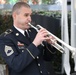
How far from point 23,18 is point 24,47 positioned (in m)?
0.23

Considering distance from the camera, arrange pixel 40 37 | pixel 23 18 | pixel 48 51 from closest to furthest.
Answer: pixel 40 37, pixel 23 18, pixel 48 51

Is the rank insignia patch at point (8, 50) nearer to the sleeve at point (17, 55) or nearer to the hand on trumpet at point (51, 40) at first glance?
the sleeve at point (17, 55)

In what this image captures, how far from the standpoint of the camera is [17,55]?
195cm

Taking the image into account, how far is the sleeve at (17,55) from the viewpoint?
1890 millimetres

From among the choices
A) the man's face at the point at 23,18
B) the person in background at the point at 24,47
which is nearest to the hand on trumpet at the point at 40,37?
the person in background at the point at 24,47

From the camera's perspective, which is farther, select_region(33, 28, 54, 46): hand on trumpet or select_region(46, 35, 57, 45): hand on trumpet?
select_region(46, 35, 57, 45): hand on trumpet

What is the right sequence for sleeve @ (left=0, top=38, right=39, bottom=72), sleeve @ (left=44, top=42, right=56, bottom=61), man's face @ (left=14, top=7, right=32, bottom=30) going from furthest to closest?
sleeve @ (left=44, top=42, right=56, bottom=61)
man's face @ (left=14, top=7, right=32, bottom=30)
sleeve @ (left=0, top=38, right=39, bottom=72)

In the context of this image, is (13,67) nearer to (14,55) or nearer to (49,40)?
(14,55)

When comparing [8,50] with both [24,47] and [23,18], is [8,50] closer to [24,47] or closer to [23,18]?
[24,47]

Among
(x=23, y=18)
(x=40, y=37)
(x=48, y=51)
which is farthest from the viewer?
(x=48, y=51)

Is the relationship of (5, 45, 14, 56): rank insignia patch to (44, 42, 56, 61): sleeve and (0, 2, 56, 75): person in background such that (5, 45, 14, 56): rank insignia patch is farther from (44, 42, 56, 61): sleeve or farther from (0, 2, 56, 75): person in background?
(44, 42, 56, 61): sleeve

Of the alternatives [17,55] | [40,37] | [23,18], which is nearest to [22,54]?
[17,55]

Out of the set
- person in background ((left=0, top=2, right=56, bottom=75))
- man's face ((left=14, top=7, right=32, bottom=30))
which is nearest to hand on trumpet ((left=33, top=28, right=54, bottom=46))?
person in background ((left=0, top=2, right=56, bottom=75))

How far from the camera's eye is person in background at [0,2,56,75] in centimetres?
190
